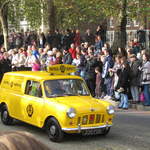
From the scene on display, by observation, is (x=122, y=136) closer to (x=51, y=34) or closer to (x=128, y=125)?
(x=128, y=125)

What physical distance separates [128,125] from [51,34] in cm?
1653

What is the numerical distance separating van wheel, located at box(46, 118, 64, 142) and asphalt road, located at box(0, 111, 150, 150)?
13 cm

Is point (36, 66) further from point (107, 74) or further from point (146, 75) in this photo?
point (146, 75)

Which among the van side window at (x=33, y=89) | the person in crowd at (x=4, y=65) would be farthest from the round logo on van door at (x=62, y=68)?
the person in crowd at (x=4, y=65)

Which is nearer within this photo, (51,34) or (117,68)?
(117,68)

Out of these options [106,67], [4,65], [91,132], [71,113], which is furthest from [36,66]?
[71,113]

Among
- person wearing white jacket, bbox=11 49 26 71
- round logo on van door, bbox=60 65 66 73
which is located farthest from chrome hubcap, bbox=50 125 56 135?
person wearing white jacket, bbox=11 49 26 71

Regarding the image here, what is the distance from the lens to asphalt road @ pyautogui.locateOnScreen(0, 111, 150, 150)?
327 inches

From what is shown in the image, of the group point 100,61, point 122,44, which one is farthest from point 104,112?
point 122,44

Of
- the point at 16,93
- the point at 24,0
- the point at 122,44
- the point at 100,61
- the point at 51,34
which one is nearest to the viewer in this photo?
the point at 16,93

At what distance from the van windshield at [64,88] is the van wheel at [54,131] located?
0.72m

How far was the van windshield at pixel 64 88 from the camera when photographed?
9.48 meters

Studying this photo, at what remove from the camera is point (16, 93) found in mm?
Result: 10625

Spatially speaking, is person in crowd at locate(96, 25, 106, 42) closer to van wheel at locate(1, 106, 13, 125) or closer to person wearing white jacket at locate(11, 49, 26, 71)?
person wearing white jacket at locate(11, 49, 26, 71)
